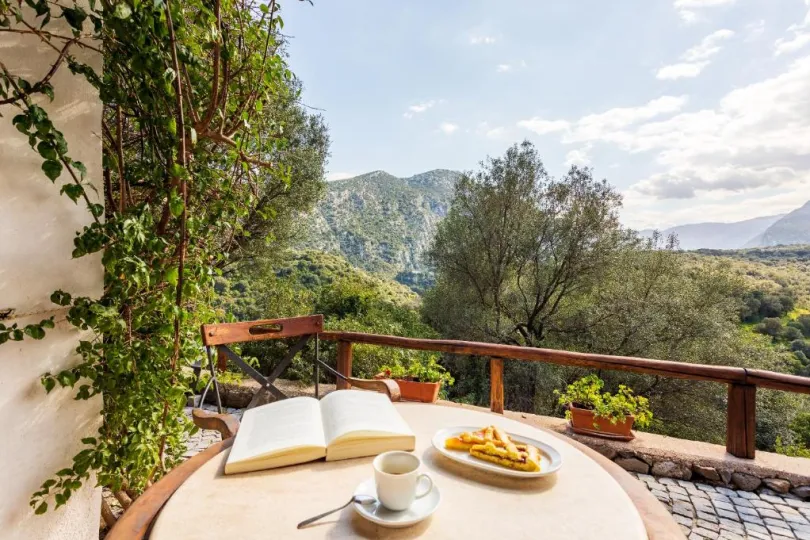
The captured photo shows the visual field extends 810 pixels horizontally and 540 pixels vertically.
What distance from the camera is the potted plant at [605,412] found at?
2980 mm

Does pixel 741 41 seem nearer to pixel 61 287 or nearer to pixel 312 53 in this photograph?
pixel 312 53

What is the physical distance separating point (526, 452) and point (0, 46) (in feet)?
5.53

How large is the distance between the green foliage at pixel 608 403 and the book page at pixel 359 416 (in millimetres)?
2505

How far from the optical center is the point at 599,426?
305 cm

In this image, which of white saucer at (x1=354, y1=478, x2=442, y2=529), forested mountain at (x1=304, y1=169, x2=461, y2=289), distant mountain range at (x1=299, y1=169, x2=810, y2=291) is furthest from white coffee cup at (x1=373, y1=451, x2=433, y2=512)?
forested mountain at (x1=304, y1=169, x2=461, y2=289)

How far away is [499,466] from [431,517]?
0.21 metres

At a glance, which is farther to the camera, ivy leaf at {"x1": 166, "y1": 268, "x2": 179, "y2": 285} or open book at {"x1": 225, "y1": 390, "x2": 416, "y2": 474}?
ivy leaf at {"x1": 166, "y1": 268, "x2": 179, "y2": 285}

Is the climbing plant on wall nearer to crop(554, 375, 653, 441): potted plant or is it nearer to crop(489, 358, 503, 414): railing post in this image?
crop(489, 358, 503, 414): railing post

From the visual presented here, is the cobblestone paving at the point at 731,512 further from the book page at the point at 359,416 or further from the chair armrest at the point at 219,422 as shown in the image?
the chair armrest at the point at 219,422

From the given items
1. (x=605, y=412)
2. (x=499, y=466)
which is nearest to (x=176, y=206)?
(x=499, y=466)

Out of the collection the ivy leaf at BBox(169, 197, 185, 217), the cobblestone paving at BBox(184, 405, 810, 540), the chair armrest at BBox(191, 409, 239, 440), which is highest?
Answer: the ivy leaf at BBox(169, 197, 185, 217)

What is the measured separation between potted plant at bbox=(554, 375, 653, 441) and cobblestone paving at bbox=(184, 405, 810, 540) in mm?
346

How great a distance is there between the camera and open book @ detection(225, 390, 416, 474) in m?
0.81

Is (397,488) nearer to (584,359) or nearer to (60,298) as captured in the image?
(60,298)
